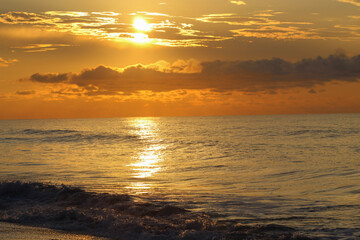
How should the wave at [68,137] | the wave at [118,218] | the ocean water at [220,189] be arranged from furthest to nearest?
1. the wave at [68,137]
2. the ocean water at [220,189]
3. the wave at [118,218]

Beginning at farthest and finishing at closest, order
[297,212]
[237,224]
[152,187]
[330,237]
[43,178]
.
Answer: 1. [43,178]
2. [152,187]
3. [297,212]
4. [237,224]
5. [330,237]

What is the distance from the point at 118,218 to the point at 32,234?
8.87ft

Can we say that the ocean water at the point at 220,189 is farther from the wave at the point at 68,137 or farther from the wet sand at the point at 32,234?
the wave at the point at 68,137

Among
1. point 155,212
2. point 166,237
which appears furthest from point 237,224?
point 155,212

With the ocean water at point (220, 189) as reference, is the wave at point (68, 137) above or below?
below

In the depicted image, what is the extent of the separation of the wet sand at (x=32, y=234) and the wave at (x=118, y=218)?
51 cm

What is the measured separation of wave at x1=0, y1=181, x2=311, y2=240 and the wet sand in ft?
1.68

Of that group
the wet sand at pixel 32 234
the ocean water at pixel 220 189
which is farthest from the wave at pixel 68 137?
the wet sand at pixel 32 234

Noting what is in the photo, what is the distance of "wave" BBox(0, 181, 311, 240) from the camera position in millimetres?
10797

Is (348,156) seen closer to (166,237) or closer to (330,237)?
(330,237)

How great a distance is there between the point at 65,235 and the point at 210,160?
68.6 feet

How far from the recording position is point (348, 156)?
3033 centimetres

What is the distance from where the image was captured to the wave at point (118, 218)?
35.4 feet

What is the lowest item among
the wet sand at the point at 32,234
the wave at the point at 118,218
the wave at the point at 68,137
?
the wave at the point at 68,137
